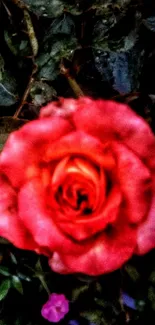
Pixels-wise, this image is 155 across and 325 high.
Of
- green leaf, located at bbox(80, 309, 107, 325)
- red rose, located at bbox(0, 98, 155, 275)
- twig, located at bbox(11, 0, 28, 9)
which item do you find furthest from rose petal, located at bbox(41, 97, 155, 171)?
green leaf, located at bbox(80, 309, 107, 325)

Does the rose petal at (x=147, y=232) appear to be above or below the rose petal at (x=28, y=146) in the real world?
below

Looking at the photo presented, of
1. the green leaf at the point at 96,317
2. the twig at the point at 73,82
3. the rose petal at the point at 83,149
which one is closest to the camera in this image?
the rose petal at the point at 83,149

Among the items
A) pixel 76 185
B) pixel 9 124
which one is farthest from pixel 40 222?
pixel 9 124

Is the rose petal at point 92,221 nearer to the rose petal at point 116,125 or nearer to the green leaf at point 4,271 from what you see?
the rose petal at point 116,125

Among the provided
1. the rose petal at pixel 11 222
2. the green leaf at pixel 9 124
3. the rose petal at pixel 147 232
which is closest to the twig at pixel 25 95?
the green leaf at pixel 9 124

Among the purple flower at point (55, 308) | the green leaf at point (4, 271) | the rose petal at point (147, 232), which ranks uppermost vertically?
the rose petal at point (147, 232)

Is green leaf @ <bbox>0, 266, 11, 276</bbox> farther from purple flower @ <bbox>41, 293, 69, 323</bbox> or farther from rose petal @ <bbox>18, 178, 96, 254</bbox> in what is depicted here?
rose petal @ <bbox>18, 178, 96, 254</bbox>

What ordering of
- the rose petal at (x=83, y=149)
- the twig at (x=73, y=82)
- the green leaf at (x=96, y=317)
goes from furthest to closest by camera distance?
the green leaf at (x=96, y=317) < the twig at (x=73, y=82) < the rose petal at (x=83, y=149)
